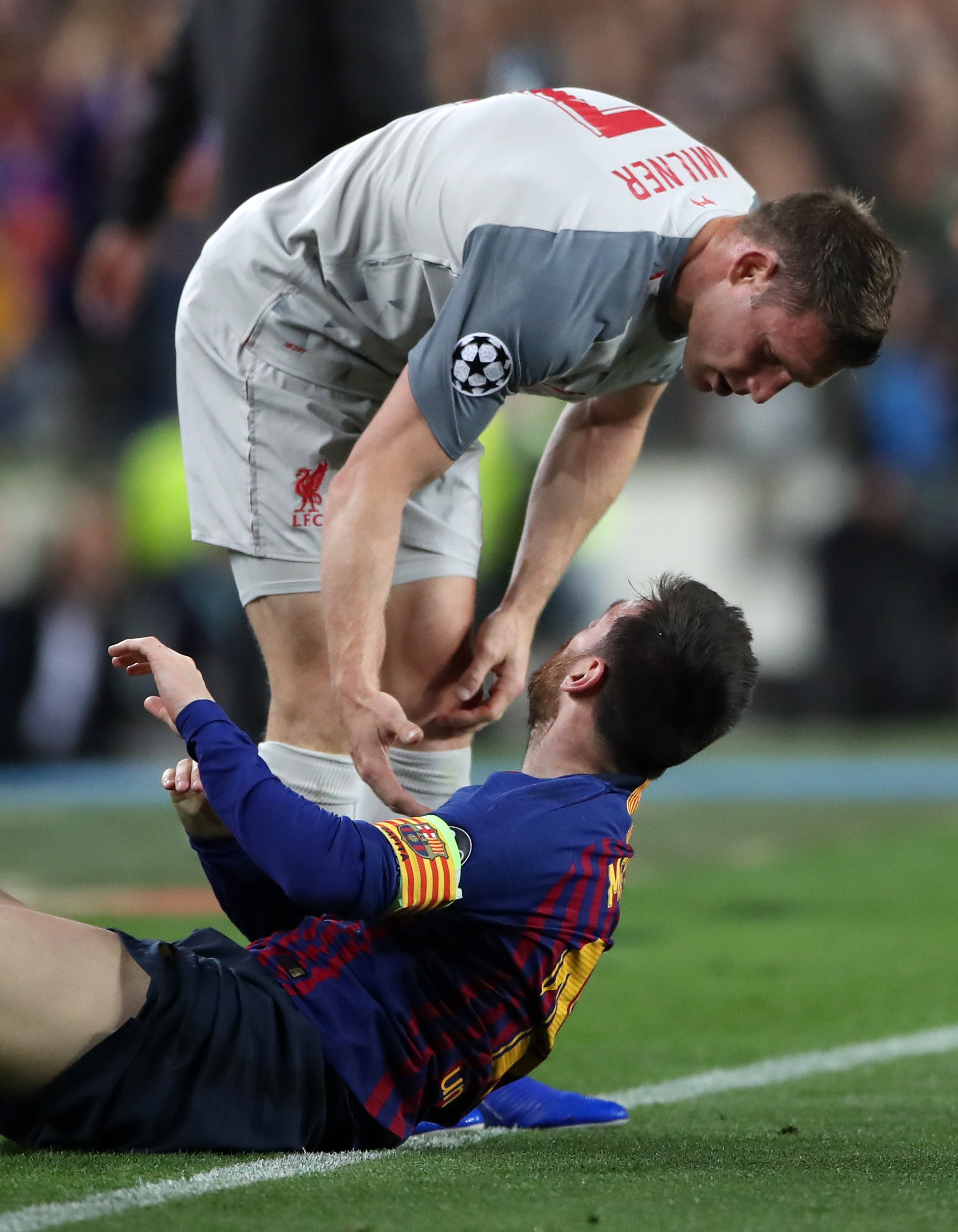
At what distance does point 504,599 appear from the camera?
3.44 meters

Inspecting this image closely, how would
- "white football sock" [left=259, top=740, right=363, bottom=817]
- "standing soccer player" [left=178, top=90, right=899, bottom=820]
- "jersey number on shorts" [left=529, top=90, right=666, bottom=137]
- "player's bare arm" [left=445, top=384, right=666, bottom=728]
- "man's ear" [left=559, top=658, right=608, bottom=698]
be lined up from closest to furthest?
"man's ear" [left=559, top=658, right=608, bottom=698]
"standing soccer player" [left=178, top=90, right=899, bottom=820]
"jersey number on shorts" [left=529, top=90, right=666, bottom=137]
"white football sock" [left=259, top=740, right=363, bottom=817]
"player's bare arm" [left=445, top=384, right=666, bottom=728]

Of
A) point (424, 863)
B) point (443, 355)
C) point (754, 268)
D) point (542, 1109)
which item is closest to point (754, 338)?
point (754, 268)

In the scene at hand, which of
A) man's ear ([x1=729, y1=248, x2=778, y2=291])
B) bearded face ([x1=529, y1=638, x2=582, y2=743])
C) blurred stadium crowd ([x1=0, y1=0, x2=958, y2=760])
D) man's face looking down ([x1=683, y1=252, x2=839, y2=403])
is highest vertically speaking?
man's ear ([x1=729, y1=248, x2=778, y2=291])

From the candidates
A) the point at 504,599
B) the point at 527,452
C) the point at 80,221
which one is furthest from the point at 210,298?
the point at 80,221

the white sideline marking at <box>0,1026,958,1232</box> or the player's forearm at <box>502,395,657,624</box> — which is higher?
the player's forearm at <box>502,395,657,624</box>

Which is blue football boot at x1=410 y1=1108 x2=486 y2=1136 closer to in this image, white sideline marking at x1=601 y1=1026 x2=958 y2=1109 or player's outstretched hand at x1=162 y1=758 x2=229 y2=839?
white sideline marking at x1=601 y1=1026 x2=958 y2=1109

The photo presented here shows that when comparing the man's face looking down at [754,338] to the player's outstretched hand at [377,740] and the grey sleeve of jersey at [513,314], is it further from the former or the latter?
the player's outstretched hand at [377,740]

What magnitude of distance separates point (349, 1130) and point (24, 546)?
10171 millimetres

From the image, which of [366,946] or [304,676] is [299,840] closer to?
[366,946]

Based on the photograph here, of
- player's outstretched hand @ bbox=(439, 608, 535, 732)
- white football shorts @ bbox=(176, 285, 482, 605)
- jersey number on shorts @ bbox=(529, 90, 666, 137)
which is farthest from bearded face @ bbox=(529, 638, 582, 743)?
jersey number on shorts @ bbox=(529, 90, 666, 137)

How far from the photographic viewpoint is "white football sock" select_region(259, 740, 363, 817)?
3.31 m

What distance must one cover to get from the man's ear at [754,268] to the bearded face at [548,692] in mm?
625

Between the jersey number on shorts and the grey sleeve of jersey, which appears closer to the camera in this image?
the grey sleeve of jersey

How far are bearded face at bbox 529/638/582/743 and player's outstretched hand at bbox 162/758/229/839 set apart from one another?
1.62 feet
